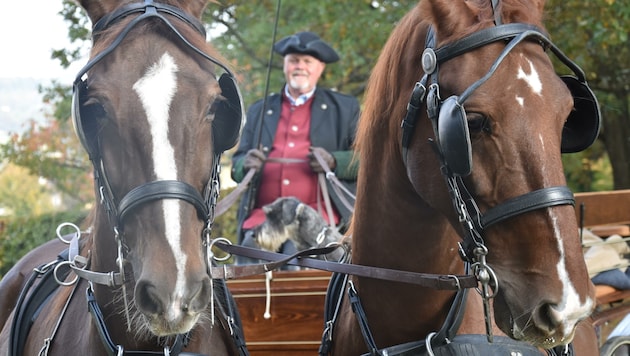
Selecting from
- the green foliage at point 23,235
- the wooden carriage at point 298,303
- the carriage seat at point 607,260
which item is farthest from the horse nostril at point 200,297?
the green foliage at point 23,235

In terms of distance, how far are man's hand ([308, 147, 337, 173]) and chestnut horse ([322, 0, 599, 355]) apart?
173 centimetres

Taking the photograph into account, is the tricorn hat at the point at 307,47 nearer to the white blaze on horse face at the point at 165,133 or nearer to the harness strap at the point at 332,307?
the harness strap at the point at 332,307

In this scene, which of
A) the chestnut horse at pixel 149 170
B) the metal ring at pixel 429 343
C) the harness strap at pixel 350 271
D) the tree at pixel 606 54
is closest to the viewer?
the chestnut horse at pixel 149 170

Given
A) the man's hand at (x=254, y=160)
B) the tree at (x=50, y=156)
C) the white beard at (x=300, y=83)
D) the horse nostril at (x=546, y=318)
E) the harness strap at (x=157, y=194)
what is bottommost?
the tree at (x=50, y=156)

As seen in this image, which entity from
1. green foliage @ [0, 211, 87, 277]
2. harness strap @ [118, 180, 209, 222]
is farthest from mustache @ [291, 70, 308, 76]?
green foliage @ [0, 211, 87, 277]

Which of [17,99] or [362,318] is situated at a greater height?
[17,99]

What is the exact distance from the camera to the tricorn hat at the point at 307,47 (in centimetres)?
557

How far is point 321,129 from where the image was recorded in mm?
5496

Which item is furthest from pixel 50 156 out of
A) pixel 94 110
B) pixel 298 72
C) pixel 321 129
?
pixel 94 110

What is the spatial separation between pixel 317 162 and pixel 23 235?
32.7 ft

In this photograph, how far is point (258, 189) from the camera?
5.56 m

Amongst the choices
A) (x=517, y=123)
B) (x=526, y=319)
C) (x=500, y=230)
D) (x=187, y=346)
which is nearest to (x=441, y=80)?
(x=517, y=123)

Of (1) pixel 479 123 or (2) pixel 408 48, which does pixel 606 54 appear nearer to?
(2) pixel 408 48

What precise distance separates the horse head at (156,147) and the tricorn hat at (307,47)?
2.58 meters
